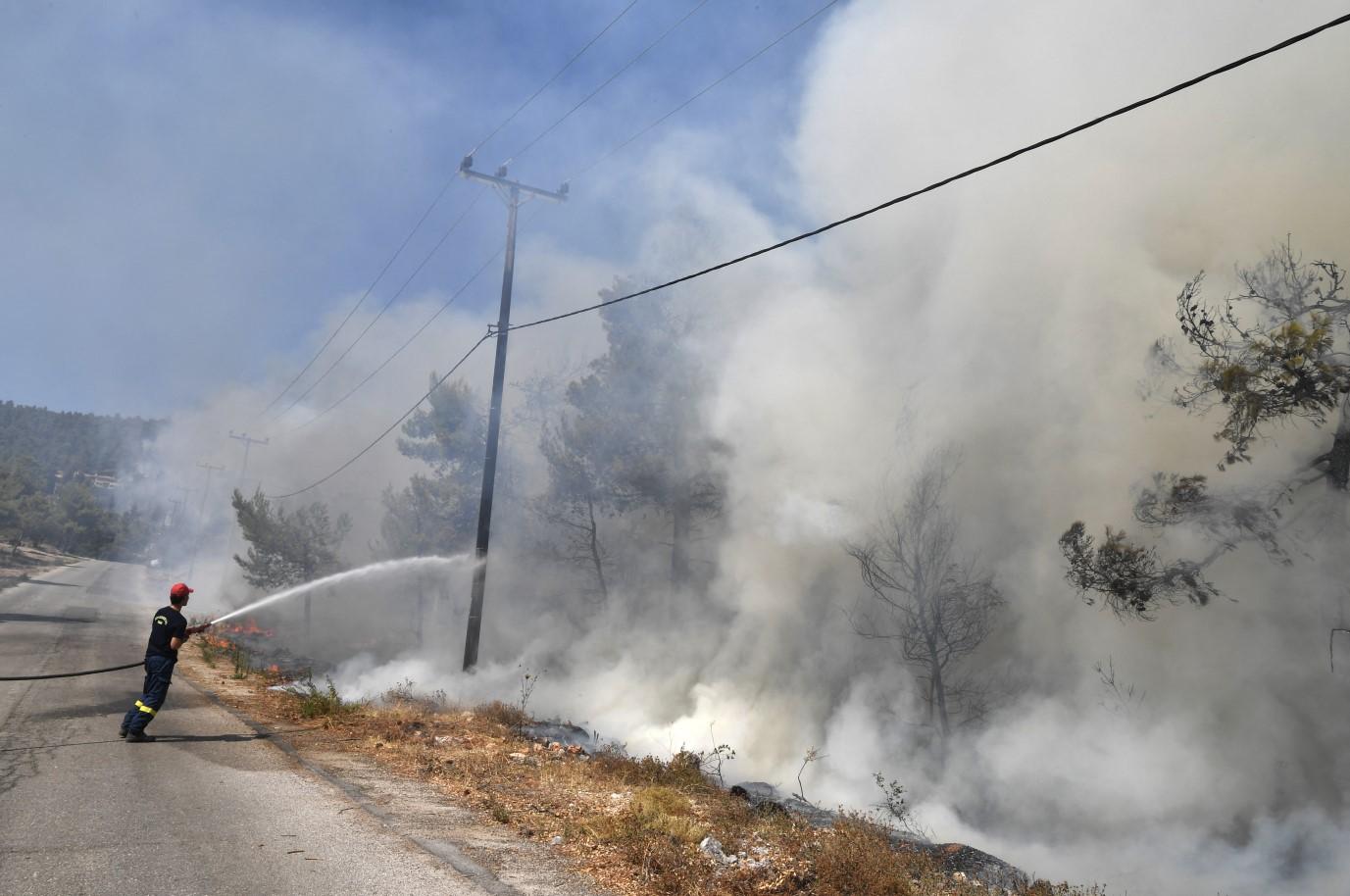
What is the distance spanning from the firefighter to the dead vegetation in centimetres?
156

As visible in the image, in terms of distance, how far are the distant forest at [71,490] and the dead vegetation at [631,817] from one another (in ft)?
173

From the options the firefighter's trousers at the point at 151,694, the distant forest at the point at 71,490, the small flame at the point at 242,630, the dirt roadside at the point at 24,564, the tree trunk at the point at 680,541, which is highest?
the distant forest at the point at 71,490

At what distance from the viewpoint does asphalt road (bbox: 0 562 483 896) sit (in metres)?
4.02

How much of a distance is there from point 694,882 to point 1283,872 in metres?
8.15

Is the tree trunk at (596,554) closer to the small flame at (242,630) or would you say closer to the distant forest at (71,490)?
A: the small flame at (242,630)

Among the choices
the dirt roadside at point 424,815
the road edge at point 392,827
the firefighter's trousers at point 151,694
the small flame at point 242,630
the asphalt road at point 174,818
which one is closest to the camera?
the asphalt road at point 174,818

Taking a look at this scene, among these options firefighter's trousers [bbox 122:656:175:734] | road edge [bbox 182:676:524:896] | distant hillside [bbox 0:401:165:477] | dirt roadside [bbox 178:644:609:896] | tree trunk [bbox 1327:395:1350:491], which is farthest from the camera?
distant hillside [bbox 0:401:165:477]

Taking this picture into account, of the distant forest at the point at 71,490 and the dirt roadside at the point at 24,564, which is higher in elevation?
the distant forest at the point at 71,490

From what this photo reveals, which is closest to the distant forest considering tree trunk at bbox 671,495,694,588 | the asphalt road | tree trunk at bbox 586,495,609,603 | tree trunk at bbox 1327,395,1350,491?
tree trunk at bbox 586,495,609,603

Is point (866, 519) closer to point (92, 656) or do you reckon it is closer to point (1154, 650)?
point (1154, 650)

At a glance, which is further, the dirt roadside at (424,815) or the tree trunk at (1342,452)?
the tree trunk at (1342,452)

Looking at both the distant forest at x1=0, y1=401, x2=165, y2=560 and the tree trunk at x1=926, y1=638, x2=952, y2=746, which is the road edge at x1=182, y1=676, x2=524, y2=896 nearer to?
the tree trunk at x1=926, y1=638, x2=952, y2=746

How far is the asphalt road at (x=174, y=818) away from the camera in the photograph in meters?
4.02

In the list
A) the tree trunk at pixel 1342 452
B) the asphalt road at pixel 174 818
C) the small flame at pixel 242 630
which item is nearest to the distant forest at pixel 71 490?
the small flame at pixel 242 630
